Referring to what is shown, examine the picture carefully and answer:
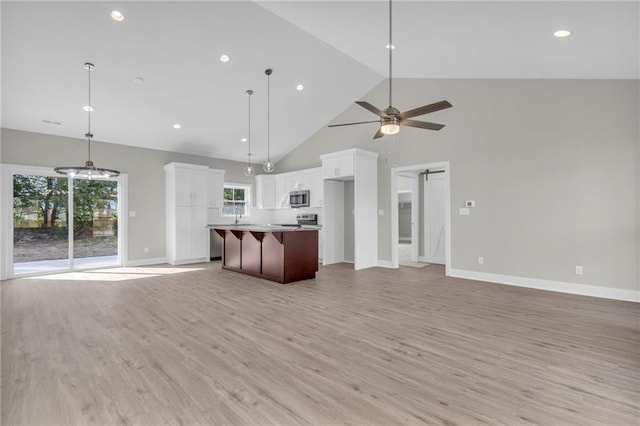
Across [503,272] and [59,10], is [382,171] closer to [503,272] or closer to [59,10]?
[503,272]

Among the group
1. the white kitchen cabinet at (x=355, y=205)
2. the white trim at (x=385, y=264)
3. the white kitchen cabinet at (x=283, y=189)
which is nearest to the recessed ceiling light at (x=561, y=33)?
the white kitchen cabinet at (x=355, y=205)

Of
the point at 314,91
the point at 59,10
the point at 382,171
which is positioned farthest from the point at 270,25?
the point at 382,171

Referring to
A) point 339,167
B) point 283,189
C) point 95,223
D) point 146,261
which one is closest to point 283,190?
point 283,189

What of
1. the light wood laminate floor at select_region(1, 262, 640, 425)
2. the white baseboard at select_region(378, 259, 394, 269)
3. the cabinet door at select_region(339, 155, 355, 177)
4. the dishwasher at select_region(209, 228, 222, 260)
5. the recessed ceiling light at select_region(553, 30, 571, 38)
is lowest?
the light wood laminate floor at select_region(1, 262, 640, 425)

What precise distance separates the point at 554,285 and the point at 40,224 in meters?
9.23

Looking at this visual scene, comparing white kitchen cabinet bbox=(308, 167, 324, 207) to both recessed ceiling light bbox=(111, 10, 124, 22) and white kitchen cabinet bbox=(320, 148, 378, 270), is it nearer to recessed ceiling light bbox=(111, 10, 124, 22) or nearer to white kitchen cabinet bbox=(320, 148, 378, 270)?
white kitchen cabinet bbox=(320, 148, 378, 270)

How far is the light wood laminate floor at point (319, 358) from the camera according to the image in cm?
187

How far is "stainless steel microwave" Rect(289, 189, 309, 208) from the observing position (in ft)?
25.7

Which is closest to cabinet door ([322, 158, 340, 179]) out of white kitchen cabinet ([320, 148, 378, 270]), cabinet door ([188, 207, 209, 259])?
white kitchen cabinet ([320, 148, 378, 270])

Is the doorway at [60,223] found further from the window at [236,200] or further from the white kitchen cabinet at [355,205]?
the white kitchen cabinet at [355,205]

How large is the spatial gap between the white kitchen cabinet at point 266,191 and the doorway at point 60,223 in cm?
341

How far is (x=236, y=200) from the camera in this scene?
9031 mm

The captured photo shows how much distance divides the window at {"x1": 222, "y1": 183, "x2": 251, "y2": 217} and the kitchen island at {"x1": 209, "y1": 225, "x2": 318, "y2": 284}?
102 inches

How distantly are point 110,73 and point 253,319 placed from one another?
14.1ft
